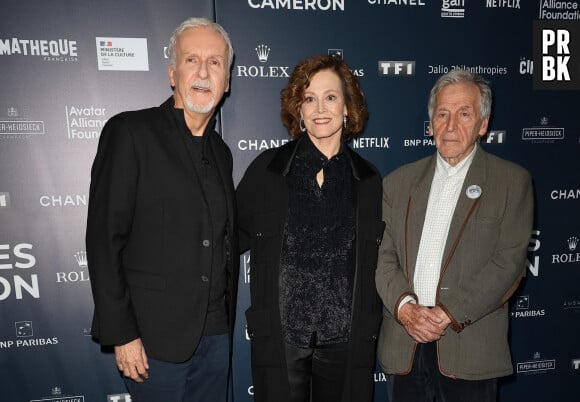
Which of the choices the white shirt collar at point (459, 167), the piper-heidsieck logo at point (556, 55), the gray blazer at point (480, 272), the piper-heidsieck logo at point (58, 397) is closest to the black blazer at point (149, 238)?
the gray blazer at point (480, 272)

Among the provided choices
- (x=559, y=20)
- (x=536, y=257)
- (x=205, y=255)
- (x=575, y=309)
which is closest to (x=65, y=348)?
(x=205, y=255)

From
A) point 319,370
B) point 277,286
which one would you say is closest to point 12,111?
point 277,286

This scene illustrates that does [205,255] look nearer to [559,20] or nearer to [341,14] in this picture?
[341,14]

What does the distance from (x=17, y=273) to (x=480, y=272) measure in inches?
106

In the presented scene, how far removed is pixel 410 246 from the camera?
1854 mm

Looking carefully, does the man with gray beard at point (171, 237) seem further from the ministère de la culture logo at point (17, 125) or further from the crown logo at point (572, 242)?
the crown logo at point (572, 242)

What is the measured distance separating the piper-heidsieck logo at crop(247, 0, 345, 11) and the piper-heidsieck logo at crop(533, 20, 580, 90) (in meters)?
1.48

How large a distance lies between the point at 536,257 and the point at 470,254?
5.55ft

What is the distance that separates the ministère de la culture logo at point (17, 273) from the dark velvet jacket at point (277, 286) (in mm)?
1576

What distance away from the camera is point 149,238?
1677mm

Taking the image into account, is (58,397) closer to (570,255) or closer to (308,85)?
(308,85)

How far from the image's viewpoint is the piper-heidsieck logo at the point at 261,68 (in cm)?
257

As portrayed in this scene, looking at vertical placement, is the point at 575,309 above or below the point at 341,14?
below

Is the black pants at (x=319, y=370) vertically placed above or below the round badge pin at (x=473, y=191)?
below
